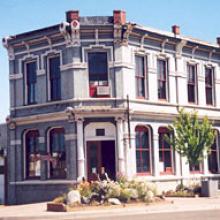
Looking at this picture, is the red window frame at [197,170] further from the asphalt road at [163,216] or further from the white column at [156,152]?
the asphalt road at [163,216]

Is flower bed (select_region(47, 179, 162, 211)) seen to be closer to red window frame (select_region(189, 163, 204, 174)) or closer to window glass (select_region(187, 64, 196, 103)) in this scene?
red window frame (select_region(189, 163, 204, 174))

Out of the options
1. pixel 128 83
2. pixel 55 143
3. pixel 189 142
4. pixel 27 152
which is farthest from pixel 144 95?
pixel 27 152

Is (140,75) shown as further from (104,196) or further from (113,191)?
(104,196)

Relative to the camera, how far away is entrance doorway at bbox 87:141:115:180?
2691 cm

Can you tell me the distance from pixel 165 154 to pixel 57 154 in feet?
21.0

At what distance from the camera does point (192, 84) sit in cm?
3186

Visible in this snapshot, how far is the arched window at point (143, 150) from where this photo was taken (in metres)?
28.1

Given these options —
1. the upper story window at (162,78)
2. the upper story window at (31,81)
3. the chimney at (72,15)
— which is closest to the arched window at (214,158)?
the upper story window at (162,78)

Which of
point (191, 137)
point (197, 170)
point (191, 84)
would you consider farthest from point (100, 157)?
point (191, 84)

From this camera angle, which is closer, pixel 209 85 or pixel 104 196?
pixel 104 196

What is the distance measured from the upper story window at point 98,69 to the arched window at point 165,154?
4867 mm

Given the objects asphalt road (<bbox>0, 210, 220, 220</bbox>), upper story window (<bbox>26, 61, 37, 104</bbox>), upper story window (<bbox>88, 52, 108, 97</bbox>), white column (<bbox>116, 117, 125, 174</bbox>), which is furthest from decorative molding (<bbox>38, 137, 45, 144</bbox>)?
asphalt road (<bbox>0, 210, 220, 220</bbox>)

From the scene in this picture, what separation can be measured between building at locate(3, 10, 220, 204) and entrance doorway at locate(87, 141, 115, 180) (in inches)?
2.1

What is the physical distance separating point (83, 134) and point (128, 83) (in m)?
3.76
